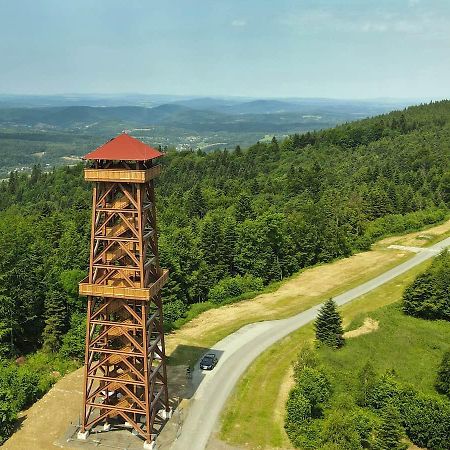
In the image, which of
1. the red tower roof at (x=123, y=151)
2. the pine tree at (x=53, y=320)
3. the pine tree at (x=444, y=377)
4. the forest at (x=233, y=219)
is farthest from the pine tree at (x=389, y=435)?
the pine tree at (x=53, y=320)

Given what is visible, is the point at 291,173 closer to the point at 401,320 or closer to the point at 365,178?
the point at 365,178

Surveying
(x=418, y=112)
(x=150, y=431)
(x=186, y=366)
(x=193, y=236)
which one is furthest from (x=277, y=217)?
(x=418, y=112)

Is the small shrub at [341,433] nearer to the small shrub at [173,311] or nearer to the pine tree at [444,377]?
the pine tree at [444,377]

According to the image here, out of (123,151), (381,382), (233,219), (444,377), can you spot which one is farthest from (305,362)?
(233,219)

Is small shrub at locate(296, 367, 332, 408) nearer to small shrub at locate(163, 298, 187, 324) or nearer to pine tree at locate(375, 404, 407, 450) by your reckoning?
pine tree at locate(375, 404, 407, 450)

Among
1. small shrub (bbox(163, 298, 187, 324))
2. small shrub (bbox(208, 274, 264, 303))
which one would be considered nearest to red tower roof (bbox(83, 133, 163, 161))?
small shrub (bbox(163, 298, 187, 324))
